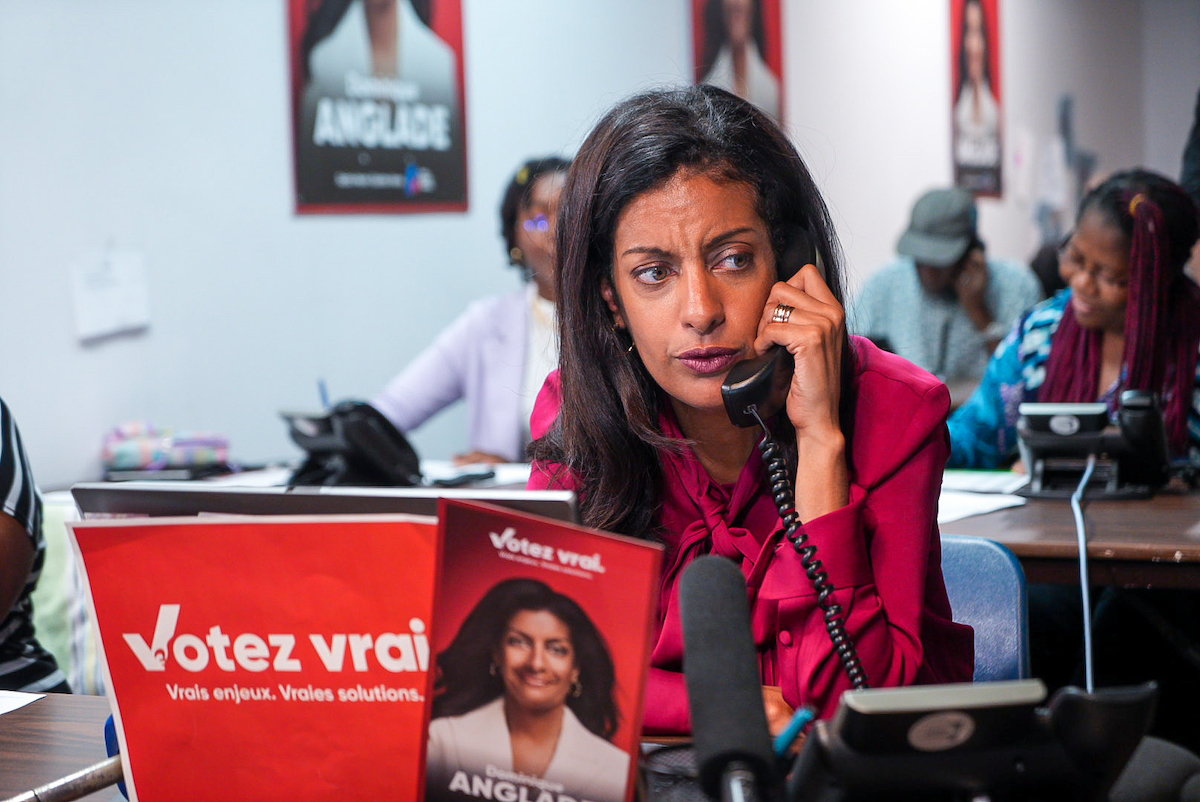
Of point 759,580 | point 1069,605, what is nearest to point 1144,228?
point 1069,605

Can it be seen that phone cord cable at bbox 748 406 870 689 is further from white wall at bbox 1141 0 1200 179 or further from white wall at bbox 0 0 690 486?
white wall at bbox 1141 0 1200 179

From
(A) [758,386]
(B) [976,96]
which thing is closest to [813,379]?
(A) [758,386]

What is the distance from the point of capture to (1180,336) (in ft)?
8.45

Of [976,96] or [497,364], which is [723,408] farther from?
[976,96]

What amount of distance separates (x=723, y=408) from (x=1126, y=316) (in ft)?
5.58

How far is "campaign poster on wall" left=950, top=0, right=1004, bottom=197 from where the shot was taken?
20.6 feet

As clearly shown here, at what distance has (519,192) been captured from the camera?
134 inches

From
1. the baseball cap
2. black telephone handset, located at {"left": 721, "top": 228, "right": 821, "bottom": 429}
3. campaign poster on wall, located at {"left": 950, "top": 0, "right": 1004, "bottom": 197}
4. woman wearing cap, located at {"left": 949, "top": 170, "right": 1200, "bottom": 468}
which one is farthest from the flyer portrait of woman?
campaign poster on wall, located at {"left": 950, "top": 0, "right": 1004, "bottom": 197}

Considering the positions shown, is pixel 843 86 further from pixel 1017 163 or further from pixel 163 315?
pixel 163 315

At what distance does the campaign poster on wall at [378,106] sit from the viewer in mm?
3334

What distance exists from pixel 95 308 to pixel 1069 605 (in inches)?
93.6

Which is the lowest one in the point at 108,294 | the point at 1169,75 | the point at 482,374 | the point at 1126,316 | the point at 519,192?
the point at 482,374

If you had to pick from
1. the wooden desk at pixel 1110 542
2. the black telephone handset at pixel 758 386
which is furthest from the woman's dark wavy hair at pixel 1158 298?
the black telephone handset at pixel 758 386

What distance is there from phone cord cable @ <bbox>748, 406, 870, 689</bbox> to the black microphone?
1.58 feet
